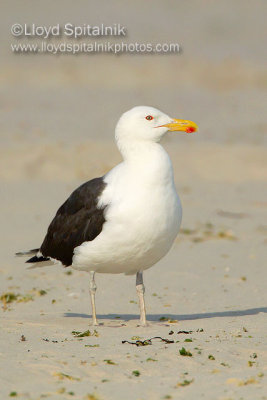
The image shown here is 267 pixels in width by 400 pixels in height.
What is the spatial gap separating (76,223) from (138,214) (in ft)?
3.39

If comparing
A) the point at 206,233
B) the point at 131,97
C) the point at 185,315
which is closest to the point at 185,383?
the point at 185,315

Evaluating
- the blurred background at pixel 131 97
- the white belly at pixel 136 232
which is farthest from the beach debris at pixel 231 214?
the white belly at pixel 136 232

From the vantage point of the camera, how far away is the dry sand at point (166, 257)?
6574mm

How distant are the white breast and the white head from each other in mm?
187

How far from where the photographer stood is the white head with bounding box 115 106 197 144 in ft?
27.8

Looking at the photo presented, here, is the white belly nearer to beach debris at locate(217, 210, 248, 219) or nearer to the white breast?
the white breast

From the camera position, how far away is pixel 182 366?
6.74m

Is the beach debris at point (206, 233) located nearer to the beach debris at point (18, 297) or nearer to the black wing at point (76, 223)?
the beach debris at point (18, 297)

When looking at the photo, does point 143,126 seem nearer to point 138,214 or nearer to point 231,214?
point 138,214

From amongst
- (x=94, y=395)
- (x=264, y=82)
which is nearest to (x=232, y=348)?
(x=94, y=395)

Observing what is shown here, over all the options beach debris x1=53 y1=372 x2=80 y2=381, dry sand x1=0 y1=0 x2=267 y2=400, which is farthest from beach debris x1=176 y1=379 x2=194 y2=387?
beach debris x1=53 y1=372 x2=80 y2=381

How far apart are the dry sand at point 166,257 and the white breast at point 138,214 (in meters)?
0.78

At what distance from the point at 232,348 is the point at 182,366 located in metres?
0.69

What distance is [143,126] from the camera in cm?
849
